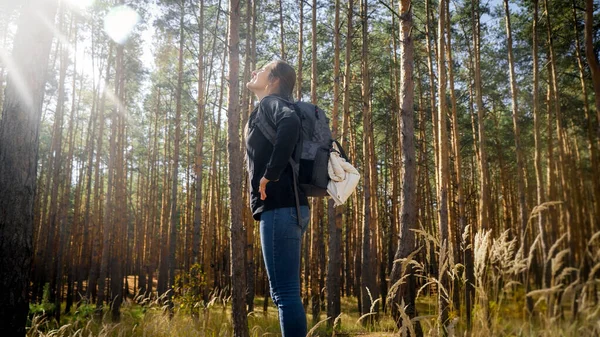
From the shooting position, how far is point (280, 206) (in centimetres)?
228

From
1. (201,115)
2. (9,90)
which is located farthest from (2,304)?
(201,115)

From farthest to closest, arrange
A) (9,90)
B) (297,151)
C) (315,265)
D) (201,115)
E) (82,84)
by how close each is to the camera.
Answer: (82,84) < (315,265) < (201,115) < (9,90) < (297,151)

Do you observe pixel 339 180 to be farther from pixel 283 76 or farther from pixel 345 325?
pixel 345 325

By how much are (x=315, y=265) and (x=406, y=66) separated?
818 cm

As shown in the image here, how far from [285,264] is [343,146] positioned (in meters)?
10.0

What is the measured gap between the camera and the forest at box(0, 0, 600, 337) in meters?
3.08

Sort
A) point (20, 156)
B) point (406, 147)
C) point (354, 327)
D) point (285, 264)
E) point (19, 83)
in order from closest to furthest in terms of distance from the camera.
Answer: point (285, 264) < point (20, 156) < point (19, 83) < point (406, 147) < point (354, 327)

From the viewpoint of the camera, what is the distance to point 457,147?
1083cm

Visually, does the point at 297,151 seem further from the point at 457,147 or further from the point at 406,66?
the point at 457,147

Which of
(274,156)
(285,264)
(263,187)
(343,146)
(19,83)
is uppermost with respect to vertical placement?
(343,146)

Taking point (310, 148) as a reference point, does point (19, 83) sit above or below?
above

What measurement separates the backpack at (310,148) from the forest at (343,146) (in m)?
0.75

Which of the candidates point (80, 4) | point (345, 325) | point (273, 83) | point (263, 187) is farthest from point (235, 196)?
point (80, 4)

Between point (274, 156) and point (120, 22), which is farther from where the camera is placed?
point (120, 22)
